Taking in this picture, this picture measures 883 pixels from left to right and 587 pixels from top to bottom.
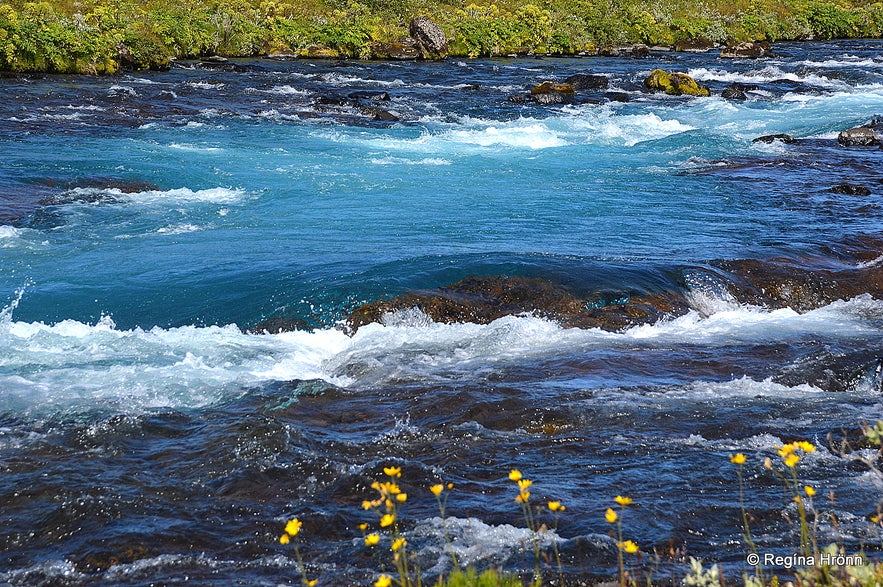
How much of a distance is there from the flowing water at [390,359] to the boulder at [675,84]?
33.0 feet

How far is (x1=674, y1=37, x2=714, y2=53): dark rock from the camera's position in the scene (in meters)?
42.9

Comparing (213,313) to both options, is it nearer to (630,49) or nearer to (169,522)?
(169,522)

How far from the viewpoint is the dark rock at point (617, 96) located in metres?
25.8

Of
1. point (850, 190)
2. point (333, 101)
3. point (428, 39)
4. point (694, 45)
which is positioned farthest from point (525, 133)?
point (694, 45)

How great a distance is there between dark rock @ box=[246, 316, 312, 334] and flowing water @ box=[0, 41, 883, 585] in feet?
0.44

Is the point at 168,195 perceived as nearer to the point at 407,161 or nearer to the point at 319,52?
the point at 407,161

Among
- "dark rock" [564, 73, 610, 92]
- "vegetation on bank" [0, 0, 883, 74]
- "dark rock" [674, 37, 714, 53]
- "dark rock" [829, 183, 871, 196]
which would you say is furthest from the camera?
"dark rock" [674, 37, 714, 53]

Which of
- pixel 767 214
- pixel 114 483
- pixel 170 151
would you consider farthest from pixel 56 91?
pixel 114 483

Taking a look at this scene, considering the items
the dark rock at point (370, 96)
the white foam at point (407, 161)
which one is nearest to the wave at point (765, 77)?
the dark rock at point (370, 96)

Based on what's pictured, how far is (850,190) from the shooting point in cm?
1362

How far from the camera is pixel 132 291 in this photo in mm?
8875

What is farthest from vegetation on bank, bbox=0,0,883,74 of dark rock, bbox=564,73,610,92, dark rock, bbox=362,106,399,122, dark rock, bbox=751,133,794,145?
dark rock, bbox=751,133,794,145

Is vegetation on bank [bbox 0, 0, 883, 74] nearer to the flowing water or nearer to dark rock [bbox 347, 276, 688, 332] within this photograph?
the flowing water

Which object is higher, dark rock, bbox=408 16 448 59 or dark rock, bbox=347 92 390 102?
dark rock, bbox=408 16 448 59
